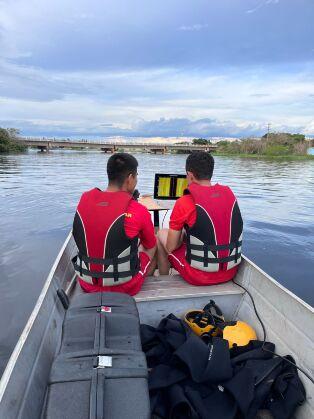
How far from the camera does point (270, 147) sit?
58312mm

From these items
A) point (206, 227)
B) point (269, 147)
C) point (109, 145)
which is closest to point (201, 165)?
point (206, 227)

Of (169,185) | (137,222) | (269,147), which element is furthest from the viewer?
(269,147)

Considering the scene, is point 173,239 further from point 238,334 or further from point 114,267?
point 238,334

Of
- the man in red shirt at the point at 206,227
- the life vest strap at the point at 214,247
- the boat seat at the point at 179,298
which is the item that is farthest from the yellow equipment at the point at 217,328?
the life vest strap at the point at 214,247

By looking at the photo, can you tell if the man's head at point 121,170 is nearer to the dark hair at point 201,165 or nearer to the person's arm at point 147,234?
the person's arm at point 147,234

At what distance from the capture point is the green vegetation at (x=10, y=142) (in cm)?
4855

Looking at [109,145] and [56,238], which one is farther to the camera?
[109,145]

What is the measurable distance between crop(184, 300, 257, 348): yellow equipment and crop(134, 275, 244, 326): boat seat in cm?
15

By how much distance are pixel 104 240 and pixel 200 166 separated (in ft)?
3.81

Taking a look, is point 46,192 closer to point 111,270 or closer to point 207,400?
point 111,270

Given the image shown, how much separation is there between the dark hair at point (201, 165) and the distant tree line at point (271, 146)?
56.2 meters

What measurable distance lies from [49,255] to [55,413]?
18.0 ft

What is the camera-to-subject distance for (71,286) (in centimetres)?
336

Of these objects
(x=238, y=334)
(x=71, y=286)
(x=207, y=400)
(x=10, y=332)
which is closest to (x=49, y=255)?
(x=10, y=332)
